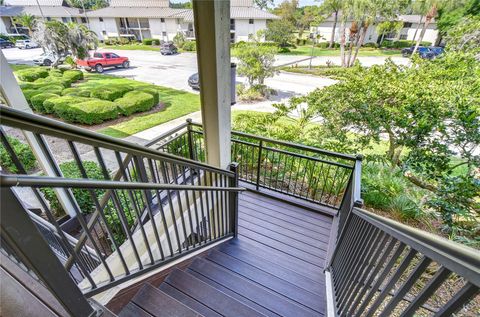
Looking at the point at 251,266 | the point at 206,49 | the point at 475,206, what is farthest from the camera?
the point at 475,206

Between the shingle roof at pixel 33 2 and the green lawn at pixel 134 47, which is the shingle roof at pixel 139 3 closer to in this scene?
the green lawn at pixel 134 47

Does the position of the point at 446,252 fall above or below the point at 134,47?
above

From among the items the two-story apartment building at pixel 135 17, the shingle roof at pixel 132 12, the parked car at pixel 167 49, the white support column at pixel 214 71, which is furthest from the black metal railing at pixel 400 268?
the parked car at pixel 167 49

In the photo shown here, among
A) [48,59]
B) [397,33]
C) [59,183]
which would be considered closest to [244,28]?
[48,59]

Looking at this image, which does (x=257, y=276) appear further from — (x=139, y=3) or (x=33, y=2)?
(x=139, y=3)

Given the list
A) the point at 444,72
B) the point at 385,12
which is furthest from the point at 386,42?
the point at 444,72

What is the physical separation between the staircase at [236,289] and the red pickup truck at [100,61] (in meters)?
12.3

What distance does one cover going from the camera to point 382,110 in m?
3.67

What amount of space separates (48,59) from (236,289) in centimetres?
1264

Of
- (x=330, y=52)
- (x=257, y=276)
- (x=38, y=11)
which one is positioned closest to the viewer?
(x=257, y=276)

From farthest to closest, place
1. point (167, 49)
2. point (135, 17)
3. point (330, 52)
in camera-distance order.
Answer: point (330, 52)
point (167, 49)
point (135, 17)

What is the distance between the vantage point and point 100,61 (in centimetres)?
1134

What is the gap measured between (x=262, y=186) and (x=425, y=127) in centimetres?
247

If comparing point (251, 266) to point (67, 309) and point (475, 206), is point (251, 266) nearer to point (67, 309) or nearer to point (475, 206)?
point (67, 309)
